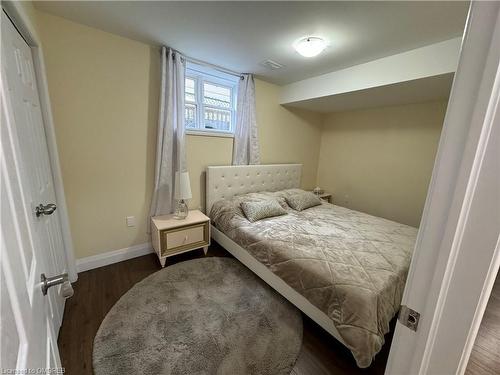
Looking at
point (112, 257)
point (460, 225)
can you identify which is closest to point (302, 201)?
point (112, 257)

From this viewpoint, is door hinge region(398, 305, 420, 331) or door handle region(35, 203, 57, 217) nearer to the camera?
door hinge region(398, 305, 420, 331)

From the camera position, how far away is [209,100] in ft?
9.57

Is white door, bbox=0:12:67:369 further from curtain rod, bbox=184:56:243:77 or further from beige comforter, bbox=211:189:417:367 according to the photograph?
curtain rod, bbox=184:56:243:77

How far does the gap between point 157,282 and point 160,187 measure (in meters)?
1.02

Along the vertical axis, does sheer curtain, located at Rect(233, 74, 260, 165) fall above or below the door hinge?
above

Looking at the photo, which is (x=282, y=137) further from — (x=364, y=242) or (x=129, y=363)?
(x=129, y=363)

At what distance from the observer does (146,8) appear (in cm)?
163

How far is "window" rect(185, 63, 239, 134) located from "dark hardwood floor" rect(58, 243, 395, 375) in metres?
1.84

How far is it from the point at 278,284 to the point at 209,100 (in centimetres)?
244

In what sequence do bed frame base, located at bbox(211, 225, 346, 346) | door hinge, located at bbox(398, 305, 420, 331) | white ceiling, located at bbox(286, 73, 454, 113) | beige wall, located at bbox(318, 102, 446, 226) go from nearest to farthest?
door hinge, located at bbox(398, 305, 420, 331), bed frame base, located at bbox(211, 225, 346, 346), white ceiling, located at bbox(286, 73, 454, 113), beige wall, located at bbox(318, 102, 446, 226)

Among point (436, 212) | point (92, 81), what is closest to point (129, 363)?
point (436, 212)

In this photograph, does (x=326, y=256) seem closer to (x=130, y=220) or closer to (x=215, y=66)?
(x=130, y=220)

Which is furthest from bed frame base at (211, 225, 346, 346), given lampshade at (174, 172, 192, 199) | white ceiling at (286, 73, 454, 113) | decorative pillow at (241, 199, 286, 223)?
white ceiling at (286, 73, 454, 113)

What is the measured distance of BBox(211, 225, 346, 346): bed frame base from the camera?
59.9 inches
